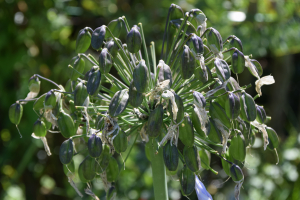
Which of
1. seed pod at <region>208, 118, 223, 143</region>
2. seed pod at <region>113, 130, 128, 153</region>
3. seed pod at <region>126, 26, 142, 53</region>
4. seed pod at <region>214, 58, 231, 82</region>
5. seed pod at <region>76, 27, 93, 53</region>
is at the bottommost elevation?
seed pod at <region>113, 130, 128, 153</region>

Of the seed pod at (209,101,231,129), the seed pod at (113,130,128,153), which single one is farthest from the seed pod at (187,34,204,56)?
the seed pod at (113,130,128,153)

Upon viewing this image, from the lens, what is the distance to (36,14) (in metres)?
2.42

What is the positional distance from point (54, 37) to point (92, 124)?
1902 millimetres

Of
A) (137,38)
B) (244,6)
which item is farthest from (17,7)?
(137,38)

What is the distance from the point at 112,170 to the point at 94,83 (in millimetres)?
204

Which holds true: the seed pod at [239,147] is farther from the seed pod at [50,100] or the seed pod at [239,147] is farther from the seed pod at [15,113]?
the seed pod at [15,113]

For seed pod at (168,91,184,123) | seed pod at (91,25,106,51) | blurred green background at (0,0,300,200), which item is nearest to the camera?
seed pod at (168,91,184,123)

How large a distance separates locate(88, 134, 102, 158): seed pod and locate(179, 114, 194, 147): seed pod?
15cm

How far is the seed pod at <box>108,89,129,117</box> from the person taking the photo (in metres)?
0.57

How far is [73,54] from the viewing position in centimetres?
248

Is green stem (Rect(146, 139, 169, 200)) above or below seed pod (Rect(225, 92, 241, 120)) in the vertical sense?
below

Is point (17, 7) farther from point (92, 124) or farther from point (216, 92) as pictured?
point (216, 92)

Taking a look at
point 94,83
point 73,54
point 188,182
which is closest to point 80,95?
point 94,83

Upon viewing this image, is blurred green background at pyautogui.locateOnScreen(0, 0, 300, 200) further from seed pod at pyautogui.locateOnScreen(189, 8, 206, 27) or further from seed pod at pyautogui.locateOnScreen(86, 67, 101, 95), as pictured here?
seed pod at pyautogui.locateOnScreen(86, 67, 101, 95)
